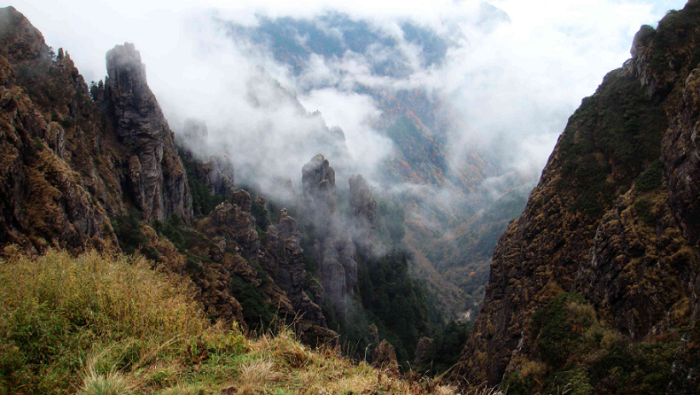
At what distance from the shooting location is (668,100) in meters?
23.1

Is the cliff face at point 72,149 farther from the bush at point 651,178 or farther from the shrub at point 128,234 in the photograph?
the bush at point 651,178

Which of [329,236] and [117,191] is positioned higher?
[117,191]

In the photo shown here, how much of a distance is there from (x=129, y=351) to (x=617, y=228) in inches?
786

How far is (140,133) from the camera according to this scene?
4634 cm

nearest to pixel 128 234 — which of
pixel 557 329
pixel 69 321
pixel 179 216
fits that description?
pixel 179 216

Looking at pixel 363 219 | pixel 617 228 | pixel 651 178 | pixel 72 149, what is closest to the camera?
pixel 617 228

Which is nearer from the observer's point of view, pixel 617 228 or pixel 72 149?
pixel 617 228

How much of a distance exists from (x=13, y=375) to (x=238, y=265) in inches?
1678

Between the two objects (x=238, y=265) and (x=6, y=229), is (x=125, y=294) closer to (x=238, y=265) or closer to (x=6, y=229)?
(x=6, y=229)

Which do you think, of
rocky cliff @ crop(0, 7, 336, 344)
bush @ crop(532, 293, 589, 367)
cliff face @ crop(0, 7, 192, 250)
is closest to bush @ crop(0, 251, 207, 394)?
rocky cliff @ crop(0, 7, 336, 344)

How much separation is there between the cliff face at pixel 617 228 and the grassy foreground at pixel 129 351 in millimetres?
8046

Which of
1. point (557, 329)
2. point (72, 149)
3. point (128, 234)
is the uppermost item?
point (72, 149)

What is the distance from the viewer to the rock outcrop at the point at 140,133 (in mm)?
44369

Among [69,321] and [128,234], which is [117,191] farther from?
[69,321]
